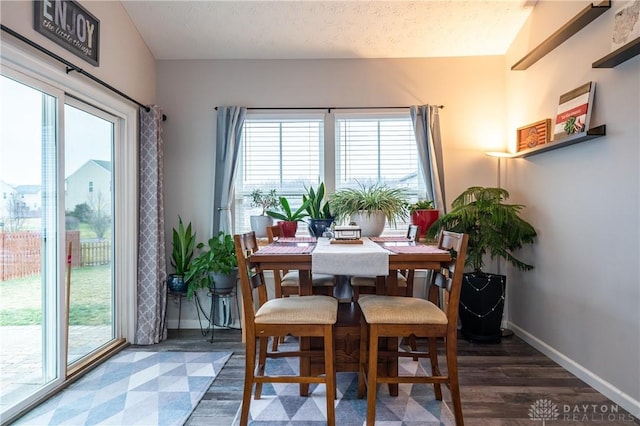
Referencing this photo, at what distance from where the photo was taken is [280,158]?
11.6ft

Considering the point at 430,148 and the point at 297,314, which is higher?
the point at 430,148

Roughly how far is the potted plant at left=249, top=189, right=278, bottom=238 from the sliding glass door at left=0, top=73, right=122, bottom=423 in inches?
48.3

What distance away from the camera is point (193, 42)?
3236mm

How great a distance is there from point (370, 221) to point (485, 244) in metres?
1.02

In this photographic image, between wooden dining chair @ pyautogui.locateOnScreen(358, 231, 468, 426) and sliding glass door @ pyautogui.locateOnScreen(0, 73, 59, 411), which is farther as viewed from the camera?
sliding glass door @ pyautogui.locateOnScreen(0, 73, 59, 411)

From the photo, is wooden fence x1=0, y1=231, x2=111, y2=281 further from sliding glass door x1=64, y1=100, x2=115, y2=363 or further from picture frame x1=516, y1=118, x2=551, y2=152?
picture frame x1=516, y1=118, x2=551, y2=152

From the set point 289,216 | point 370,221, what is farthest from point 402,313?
point 289,216

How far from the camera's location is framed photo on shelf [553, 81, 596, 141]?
228 cm

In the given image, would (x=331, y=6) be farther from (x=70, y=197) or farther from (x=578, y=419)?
(x=578, y=419)

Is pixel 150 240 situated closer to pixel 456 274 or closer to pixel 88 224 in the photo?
pixel 88 224

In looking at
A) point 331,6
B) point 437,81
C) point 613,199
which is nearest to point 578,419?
point 613,199

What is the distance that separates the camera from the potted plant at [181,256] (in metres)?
3.20

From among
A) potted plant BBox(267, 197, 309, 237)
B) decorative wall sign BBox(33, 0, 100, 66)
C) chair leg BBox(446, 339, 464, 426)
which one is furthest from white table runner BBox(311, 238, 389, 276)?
decorative wall sign BBox(33, 0, 100, 66)

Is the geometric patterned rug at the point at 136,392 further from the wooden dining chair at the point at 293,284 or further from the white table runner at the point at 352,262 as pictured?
the white table runner at the point at 352,262
